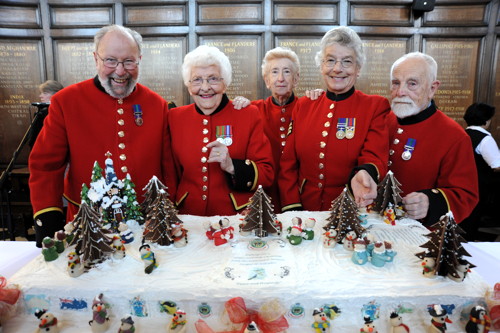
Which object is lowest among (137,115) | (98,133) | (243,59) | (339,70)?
(98,133)

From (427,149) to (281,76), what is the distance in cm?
149

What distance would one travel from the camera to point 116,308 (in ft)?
4.34

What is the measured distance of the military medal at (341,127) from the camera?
2.33 meters

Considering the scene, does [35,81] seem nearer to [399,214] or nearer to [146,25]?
[146,25]

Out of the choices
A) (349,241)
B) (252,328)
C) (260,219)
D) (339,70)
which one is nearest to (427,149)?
(339,70)

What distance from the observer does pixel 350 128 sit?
2.31m

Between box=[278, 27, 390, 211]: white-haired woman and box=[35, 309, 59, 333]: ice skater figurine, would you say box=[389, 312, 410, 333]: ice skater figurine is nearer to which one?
box=[278, 27, 390, 211]: white-haired woman

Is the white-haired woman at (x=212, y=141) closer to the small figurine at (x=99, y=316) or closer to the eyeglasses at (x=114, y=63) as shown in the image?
the eyeglasses at (x=114, y=63)

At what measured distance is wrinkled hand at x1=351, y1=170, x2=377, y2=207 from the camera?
1934 millimetres

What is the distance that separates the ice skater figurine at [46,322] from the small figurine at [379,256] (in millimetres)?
1411

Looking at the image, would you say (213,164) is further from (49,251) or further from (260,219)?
(49,251)

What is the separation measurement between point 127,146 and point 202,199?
656 millimetres

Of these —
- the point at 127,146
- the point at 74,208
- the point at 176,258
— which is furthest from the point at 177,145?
the point at 176,258

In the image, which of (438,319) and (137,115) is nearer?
(438,319)
